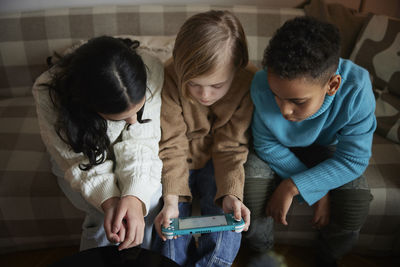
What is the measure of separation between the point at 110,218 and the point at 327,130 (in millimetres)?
671

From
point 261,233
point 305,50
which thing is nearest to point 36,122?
point 261,233

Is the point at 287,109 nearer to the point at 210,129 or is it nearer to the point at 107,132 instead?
the point at 210,129

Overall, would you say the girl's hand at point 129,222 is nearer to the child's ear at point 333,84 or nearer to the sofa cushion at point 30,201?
the sofa cushion at point 30,201

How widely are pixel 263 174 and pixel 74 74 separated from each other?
2.00 ft

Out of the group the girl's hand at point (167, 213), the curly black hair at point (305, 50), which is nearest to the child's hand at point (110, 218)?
the girl's hand at point (167, 213)

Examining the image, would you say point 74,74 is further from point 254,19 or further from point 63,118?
point 254,19

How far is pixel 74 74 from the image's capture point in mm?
649

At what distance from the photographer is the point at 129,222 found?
0.74 metres

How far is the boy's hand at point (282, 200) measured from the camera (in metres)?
0.86

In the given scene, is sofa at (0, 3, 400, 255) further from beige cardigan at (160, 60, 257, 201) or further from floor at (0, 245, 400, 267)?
beige cardigan at (160, 60, 257, 201)

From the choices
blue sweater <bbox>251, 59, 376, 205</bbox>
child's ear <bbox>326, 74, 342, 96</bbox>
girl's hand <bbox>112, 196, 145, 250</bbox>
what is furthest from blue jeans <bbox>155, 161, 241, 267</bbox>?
child's ear <bbox>326, 74, 342, 96</bbox>

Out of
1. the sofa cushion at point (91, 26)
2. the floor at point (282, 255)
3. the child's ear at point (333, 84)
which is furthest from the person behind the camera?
the sofa cushion at point (91, 26)

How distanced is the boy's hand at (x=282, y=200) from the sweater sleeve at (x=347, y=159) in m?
0.02

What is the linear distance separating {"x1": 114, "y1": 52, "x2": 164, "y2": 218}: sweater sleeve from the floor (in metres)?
0.51
